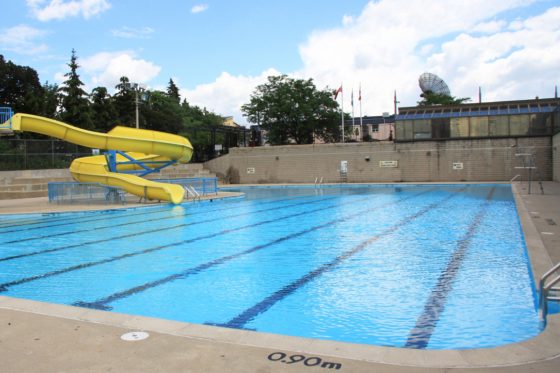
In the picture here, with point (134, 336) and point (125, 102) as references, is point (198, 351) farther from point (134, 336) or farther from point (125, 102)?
point (125, 102)

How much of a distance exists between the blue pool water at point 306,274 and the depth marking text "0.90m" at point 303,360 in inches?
44.5

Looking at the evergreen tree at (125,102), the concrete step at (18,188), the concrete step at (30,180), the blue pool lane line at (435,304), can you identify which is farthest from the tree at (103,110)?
the blue pool lane line at (435,304)

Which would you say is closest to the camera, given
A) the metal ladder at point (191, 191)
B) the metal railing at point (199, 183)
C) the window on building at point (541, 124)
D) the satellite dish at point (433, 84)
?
the metal ladder at point (191, 191)

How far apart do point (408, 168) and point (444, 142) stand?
9.21 ft

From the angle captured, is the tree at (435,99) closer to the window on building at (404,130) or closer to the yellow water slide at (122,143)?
the window on building at (404,130)

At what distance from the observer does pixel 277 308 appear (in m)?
5.42

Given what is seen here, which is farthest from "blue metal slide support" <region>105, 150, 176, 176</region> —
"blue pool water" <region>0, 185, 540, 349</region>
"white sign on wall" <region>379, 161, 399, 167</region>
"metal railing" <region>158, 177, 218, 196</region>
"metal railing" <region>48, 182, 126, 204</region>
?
"white sign on wall" <region>379, 161, 399, 167</region>

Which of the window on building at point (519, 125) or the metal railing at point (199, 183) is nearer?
the metal railing at point (199, 183)

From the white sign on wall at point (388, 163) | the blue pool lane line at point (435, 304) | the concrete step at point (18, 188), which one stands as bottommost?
the blue pool lane line at point (435, 304)

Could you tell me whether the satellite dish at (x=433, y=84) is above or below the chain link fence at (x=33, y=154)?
above

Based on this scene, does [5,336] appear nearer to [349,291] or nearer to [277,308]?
[277,308]

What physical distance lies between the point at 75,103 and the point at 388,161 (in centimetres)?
2627

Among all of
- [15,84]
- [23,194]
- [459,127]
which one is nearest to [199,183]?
[23,194]

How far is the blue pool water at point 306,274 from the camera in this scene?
192 inches
